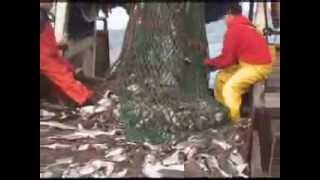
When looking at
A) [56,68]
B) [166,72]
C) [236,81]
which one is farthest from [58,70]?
[236,81]

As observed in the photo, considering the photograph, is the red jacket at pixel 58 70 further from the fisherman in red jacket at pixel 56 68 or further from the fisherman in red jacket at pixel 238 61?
the fisherman in red jacket at pixel 238 61

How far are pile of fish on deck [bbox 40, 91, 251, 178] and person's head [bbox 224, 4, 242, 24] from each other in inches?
20.9

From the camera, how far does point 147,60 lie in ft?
9.54

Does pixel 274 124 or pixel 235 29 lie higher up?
pixel 235 29

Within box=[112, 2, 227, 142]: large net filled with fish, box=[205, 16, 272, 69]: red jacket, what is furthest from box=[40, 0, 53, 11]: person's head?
box=[205, 16, 272, 69]: red jacket

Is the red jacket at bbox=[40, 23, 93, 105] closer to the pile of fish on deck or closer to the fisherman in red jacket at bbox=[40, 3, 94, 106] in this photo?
the fisherman in red jacket at bbox=[40, 3, 94, 106]

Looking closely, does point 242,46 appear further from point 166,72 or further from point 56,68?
point 56,68

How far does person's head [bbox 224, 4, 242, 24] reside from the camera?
2.87m

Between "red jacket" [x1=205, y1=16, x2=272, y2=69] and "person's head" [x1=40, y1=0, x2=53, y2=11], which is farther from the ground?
"person's head" [x1=40, y1=0, x2=53, y2=11]

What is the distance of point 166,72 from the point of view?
291cm

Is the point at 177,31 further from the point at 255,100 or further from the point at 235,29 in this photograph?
the point at 255,100

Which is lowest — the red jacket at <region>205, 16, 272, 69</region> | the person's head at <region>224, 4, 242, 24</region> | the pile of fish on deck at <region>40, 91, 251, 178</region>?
the pile of fish on deck at <region>40, 91, 251, 178</region>
